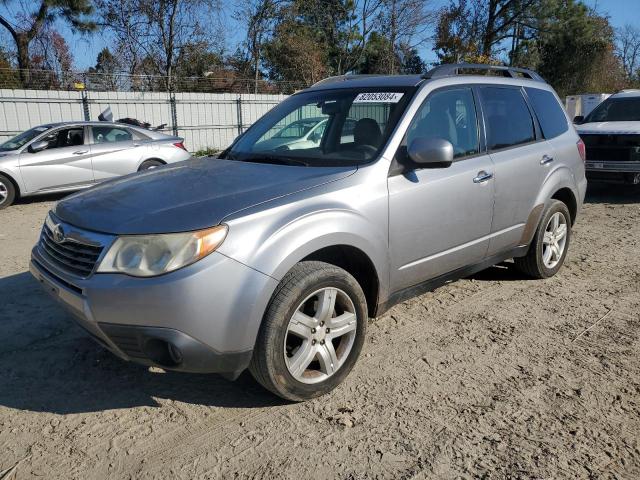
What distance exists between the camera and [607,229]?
7152 millimetres

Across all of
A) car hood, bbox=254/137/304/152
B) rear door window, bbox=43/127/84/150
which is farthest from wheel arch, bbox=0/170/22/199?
car hood, bbox=254/137/304/152

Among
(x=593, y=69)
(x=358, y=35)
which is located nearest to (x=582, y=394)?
(x=358, y=35)

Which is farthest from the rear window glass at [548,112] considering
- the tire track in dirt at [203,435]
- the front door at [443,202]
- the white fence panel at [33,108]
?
the white fence panel at [33,108]

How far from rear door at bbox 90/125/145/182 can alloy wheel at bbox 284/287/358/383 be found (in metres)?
7.87

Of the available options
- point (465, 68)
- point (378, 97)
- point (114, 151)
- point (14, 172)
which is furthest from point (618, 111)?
point (14, 172)

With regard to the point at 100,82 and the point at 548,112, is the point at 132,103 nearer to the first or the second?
the point at 100,82

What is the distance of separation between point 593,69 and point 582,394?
42078 mm

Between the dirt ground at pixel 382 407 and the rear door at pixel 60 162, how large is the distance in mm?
5538

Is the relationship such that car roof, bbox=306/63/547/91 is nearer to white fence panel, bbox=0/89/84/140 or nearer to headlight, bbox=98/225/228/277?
headlight, bbox=98/225/228/277

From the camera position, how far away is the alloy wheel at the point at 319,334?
288 cm

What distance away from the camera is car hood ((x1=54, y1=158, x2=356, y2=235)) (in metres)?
2.62

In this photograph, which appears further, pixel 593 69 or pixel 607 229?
pixel 593 69

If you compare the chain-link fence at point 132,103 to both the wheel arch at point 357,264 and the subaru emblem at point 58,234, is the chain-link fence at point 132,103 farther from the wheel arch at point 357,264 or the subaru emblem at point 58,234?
the wheel arch at point 357,264

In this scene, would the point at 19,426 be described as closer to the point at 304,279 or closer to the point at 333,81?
the point at 304,279
